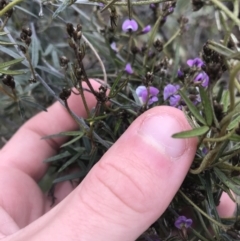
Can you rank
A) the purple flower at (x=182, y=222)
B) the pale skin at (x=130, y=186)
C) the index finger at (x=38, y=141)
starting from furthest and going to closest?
the index finger at (x=38, y=141) → the purple flower at (x=182, y=222) → the pale skin at (x=130, y=186)

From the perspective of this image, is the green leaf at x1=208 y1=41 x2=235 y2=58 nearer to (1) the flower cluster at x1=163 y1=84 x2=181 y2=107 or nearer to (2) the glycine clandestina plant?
(2) the glycine clandestina plant

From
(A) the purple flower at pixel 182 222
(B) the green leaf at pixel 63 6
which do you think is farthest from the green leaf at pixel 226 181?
(B) the green leaf at pixel 63 6

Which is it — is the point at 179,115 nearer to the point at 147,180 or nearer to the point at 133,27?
the point at 147,180

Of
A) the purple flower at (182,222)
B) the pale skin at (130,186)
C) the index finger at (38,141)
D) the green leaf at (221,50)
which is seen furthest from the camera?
the index finger at (38,141)

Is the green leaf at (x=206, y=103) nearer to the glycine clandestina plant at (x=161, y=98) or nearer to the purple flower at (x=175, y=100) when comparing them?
the glycine clandestina plant at (x=161, y=98)

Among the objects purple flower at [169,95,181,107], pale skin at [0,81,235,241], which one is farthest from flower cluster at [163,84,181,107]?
pale skin at [0,81,235,241]

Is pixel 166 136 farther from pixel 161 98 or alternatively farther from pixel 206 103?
pixel 161 98

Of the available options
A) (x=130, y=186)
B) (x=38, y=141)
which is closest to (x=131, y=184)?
(x=130, y=186)
